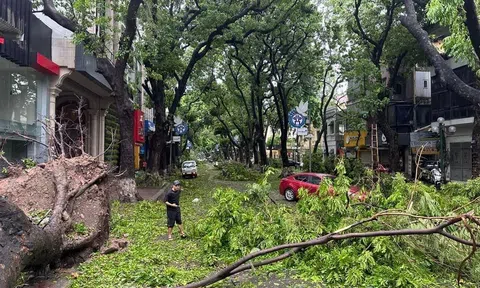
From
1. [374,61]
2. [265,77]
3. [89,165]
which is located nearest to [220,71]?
[265,77]

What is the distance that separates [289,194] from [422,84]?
65.5 feet

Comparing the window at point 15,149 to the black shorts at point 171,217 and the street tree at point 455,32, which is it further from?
the street tree at point 455,32

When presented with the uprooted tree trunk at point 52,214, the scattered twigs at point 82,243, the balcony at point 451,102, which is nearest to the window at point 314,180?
Result: the uprooted tree trunk at point 52,214

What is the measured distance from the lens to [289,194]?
58.5 feet

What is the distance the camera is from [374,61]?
70.3 feet

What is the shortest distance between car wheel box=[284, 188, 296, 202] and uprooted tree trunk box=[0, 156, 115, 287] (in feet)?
30.8

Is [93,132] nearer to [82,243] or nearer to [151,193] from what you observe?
[151,193]

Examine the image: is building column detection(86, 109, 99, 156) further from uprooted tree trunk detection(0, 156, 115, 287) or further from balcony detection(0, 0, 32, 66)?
uprooted tree trunk detection(0, 156, 115, 287)

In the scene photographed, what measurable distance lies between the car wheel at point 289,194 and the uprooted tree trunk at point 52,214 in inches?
369

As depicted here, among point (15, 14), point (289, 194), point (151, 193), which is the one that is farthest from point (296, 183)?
point (15, 14)

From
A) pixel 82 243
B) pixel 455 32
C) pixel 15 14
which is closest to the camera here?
pixel 82 243

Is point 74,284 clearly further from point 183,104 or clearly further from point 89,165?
point 183,104

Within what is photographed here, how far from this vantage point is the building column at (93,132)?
71.4ft

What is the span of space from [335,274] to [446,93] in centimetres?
2471
